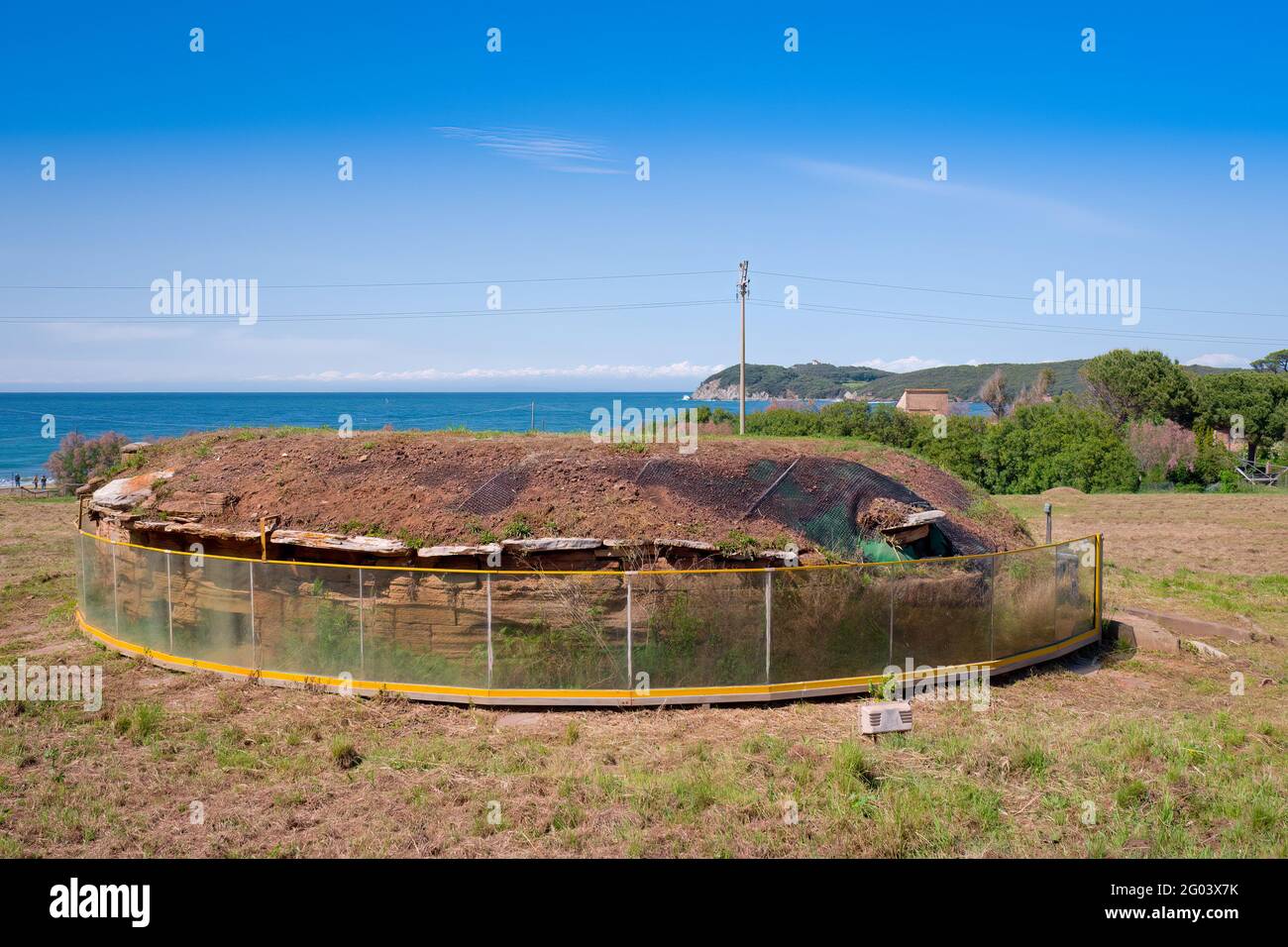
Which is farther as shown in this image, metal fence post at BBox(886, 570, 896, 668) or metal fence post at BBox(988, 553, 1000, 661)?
metal fence post at BBox(988, 553, 1000, 661)

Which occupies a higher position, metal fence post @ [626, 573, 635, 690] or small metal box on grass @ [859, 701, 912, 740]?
metal fence post @ [626, 573, 635, 690]

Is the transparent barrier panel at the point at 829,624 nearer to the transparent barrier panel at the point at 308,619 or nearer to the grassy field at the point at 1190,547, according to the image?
the transparent barrier panel at the point at 308,619

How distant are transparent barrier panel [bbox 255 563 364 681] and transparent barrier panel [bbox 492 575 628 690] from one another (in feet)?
8.03

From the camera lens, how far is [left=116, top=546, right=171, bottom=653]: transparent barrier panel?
15.3 meters

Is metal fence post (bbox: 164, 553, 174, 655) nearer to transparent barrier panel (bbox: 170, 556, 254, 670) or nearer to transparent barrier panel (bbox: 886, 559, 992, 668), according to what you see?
transparent barrier panel (bbox: 170, 556, 254, 670)

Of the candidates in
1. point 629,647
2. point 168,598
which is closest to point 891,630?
point 629,647

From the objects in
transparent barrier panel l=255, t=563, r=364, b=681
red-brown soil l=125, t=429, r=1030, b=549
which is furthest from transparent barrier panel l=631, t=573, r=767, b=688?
transparent barrier panel l=255, t=563, r=364, b=681

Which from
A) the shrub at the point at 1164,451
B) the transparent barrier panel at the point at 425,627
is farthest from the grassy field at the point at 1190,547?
the transparent barrier panel at the point at 425,627

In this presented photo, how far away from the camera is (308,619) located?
44.8 ft

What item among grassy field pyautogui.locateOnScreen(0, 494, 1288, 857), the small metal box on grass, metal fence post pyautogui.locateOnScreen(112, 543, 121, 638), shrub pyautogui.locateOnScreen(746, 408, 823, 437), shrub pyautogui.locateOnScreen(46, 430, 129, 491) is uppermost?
shrub pyautogui.locateOnScreen(746, 408, 823, 437)

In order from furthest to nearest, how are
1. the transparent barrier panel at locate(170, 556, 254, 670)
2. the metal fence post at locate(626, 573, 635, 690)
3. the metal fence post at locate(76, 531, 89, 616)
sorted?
the metal fence post at locate(76, 531, 89, 616) < the transparent barrier panel at locate(170, 556, 254, 670) < the metal fence post at locate(626, 573, 635, 690)

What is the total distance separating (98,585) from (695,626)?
40.9 feet

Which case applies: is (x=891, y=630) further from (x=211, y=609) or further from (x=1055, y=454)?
(x=1055, y=454)

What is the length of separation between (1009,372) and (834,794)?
19816 centimetres
